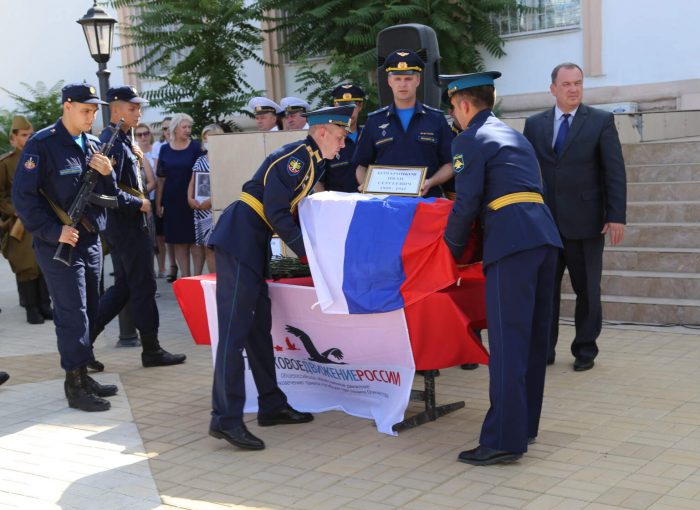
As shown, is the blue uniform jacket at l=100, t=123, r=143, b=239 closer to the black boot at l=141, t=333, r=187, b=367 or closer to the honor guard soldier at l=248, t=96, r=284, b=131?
the black boot at l=141, t=333, r=187, b=367

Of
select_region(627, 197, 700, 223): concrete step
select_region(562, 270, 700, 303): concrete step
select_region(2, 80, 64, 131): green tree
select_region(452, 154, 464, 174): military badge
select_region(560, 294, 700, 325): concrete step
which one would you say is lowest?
select_region(560, 294, 700, 325): concrete step

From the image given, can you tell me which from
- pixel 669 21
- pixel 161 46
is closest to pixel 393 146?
pixel 669 21

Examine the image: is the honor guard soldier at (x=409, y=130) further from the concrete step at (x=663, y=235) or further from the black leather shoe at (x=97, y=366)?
the concrete step at (x=663, y=235)

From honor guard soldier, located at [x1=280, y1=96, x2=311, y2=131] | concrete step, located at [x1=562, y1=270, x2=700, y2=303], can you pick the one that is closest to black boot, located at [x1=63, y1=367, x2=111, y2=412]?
honor guard soldier, located at [x1=280, y1=96, x2=311, y2=131]

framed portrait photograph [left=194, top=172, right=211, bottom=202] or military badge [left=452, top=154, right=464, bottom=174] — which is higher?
military badge [left=452, top=154, right=464, bottom=174]

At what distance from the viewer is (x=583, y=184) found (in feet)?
23.9

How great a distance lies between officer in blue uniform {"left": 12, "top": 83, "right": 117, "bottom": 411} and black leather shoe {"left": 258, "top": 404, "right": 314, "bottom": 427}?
131cm

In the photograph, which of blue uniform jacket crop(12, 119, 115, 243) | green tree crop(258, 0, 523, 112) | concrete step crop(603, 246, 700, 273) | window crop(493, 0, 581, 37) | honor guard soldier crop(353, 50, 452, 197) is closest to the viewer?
Answer: blue uniform jacket crop(12, 119, 115, 243)

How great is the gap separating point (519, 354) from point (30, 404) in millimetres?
3854

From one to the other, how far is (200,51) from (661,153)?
7.25m

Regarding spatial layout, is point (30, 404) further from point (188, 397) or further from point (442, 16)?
point (442, 16)

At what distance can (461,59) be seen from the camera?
47.2 feet

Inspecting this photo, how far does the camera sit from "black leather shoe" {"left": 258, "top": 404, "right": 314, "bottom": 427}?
6320 millimetres

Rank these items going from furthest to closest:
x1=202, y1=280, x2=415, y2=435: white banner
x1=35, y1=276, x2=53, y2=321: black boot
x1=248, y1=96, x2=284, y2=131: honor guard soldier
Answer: x1=35, y1=276, x2=53, y2=321: black boot < x1=248, y1=96, x2=284, y2=131: honor guard soldier < x1=202, y1=280, x2=415, y2=435: white banner
